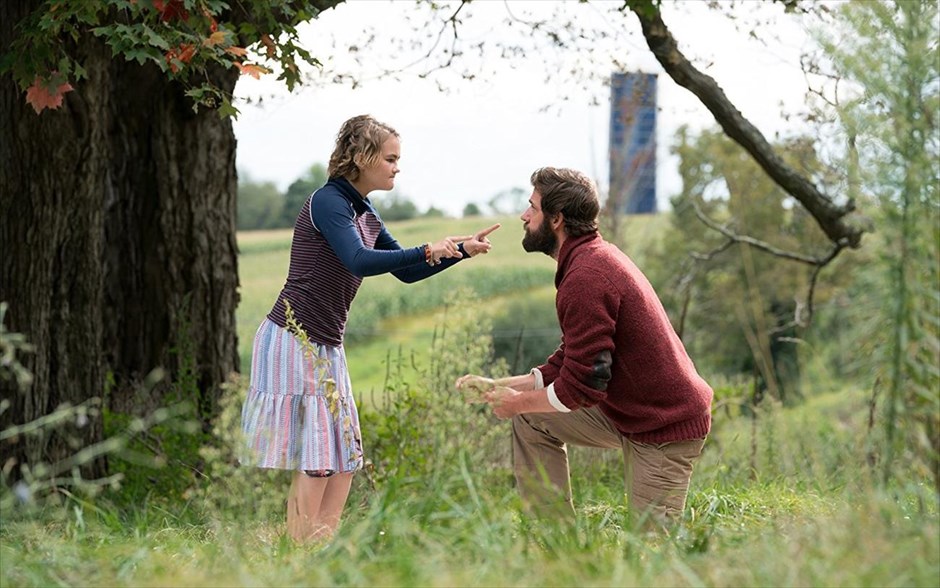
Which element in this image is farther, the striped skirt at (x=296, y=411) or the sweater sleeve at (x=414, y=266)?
the sweater sleeve at (x=414, y=266)

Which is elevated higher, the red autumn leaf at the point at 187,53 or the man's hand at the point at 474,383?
the red autumn leaf at the point at 187,53

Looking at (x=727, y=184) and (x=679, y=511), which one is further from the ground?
(x=727, y=184)

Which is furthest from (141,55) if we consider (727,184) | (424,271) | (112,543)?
(727,184)

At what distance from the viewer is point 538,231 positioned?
453 centimetres

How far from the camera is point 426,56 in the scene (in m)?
7.58

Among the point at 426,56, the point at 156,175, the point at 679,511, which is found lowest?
the point at 679,511

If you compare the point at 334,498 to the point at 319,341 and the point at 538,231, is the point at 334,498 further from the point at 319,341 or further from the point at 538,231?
the point at 538,231

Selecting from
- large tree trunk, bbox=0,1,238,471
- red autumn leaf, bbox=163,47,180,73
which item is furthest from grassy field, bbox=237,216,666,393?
red autumn leaf, bbox=163,47,180,73

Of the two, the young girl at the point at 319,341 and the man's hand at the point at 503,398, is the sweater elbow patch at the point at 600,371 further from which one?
the young girl at the point at 319,341

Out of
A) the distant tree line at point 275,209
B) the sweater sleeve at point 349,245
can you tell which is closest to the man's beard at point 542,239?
the sweater sleeve at point 349,245

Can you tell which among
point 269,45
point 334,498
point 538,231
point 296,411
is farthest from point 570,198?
point 269,45

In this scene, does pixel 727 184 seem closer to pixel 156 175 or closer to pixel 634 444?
pixel 156 175

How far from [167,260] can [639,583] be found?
5.36m

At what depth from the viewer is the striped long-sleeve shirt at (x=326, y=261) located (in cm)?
448
